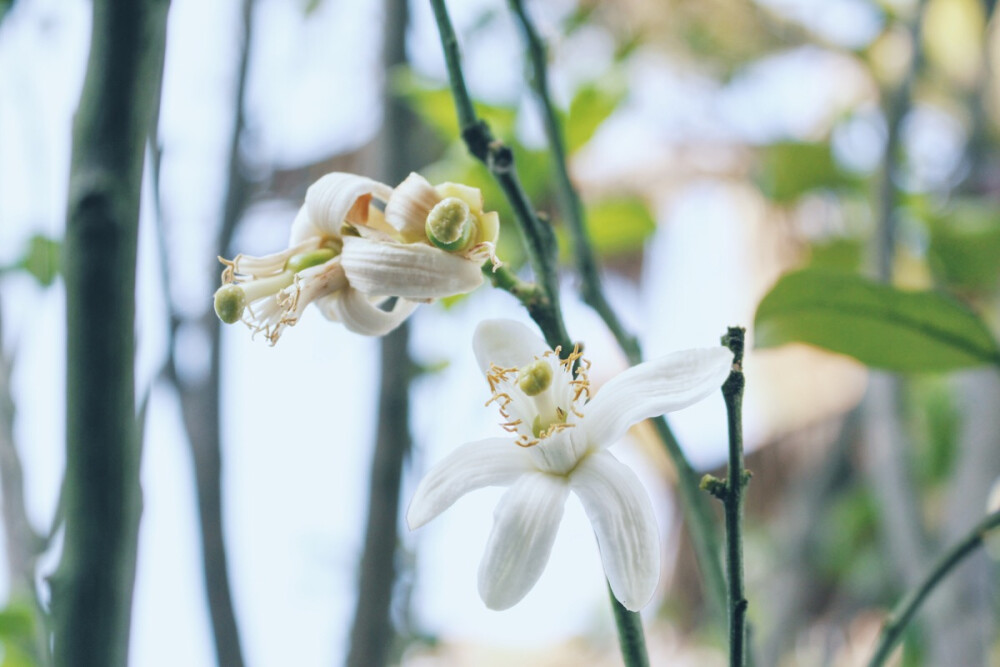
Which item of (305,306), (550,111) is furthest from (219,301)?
(550,111)

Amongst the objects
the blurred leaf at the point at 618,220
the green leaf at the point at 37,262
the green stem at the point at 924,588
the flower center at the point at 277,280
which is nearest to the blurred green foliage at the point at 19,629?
the green leaf at the point at 37,262

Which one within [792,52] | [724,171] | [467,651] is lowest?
[467,651]

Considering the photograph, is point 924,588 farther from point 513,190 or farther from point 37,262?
point 37,262

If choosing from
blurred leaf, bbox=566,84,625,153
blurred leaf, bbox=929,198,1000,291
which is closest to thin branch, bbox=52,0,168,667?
blurred leaf, bbox=566,84,625,153

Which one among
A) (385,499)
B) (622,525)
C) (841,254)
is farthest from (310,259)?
(841,254)

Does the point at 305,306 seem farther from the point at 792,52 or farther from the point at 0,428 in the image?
the point at 792,52
